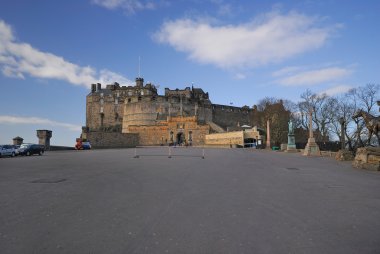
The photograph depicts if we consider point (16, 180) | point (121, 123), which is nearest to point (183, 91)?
point (121, 123)

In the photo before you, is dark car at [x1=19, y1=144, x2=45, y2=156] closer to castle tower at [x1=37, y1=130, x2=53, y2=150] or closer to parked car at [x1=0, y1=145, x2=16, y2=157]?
parked car at [x1=0, y1=145, x2=16, y2=157]

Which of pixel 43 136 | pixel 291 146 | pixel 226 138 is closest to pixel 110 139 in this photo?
pixel 226 138

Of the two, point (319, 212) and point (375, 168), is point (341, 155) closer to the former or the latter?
point (375, 168)

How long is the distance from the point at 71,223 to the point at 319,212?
15.0 feet

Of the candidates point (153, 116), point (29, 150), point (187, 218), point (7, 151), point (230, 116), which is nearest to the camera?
point (187, 218)

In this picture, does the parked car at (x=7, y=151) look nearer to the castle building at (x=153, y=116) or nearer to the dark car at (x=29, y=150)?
the dark car at (x=29, y=150)

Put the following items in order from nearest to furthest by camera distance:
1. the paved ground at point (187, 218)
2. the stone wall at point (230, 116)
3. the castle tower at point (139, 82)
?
the paved ground at point (187, 218)
the stone wall at point (230, 116)
the castle tower at point (139, 82)

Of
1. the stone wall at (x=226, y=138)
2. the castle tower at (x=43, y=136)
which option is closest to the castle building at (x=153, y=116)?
the stone wall at (x=226, y=138)

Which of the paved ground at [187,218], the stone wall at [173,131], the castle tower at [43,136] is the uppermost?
the stone wall at [173,131]

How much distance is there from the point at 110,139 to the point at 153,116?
25.0 metres

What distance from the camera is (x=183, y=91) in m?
116

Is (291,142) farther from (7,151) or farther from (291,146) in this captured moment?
(7,151)

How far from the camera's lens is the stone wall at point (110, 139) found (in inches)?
2888

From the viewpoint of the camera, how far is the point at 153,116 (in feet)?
330
